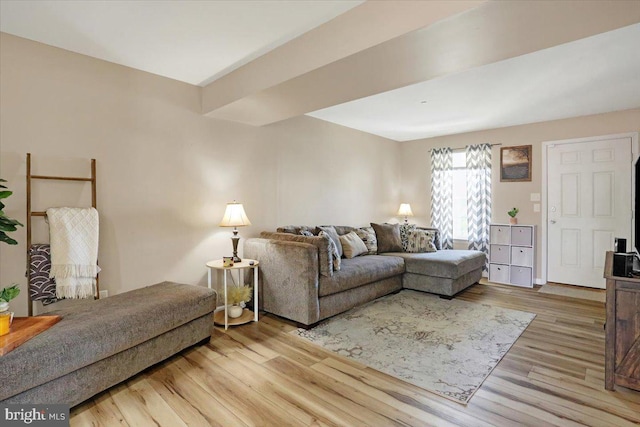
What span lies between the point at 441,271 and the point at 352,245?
3.75 ft

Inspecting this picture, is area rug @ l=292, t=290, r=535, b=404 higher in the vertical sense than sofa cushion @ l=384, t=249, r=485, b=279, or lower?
lower

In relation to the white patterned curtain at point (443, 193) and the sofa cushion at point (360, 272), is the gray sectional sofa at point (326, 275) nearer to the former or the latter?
the sofa cushion at point (360, 272)

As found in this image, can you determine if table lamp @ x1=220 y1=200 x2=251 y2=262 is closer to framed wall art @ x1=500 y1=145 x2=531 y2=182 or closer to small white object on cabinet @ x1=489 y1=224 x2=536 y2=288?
small white object on cabinet @ x1=489 y1=224 x2=536 y2=288

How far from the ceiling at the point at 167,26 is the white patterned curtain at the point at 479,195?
4090 mm

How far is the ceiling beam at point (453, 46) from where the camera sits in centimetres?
165

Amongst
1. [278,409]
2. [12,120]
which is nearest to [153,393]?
[278,409]

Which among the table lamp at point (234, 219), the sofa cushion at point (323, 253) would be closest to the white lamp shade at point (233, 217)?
the table lamp at point (234, 219)

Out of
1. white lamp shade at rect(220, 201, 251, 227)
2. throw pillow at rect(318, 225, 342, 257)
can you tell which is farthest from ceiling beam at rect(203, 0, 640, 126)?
throw pillow at rect(318, 225, 342, 257)

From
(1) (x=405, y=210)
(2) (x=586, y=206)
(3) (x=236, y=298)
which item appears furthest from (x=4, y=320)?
(2) (x=586, y=206)

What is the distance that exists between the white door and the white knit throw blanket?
18.6 feet

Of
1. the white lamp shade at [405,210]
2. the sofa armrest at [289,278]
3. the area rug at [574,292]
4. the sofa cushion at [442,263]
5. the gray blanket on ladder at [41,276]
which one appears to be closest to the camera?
the gray blanket on ladder at [41,276]

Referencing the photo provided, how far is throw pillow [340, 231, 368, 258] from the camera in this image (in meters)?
4.20

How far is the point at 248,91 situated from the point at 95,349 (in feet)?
7.19

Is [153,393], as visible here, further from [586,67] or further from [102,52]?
[586,67]
